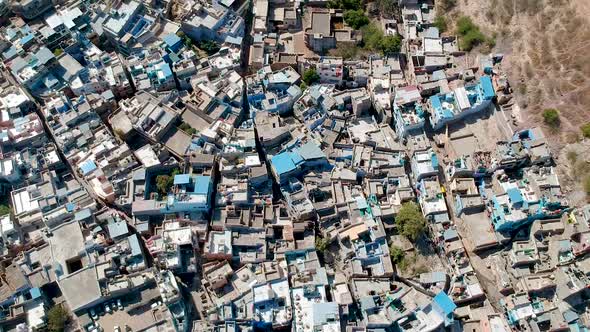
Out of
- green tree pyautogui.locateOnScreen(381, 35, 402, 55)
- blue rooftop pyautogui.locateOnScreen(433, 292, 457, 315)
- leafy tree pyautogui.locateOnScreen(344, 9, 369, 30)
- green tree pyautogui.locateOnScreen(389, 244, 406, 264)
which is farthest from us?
leafy tree pyautogui.locateOnScreen(344, 9, 369, 30)

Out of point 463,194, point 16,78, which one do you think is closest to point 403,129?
point 463,194

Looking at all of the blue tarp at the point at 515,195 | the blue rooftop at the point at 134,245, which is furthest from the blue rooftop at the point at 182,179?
the blue tarp at the point at 515,195

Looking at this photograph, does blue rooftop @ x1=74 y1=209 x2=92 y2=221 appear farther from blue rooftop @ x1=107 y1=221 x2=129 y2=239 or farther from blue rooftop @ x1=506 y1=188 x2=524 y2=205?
blue rooftop @ x1=506 y1=188 x2=524 y2=205

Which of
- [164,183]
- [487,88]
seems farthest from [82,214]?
[487,88]

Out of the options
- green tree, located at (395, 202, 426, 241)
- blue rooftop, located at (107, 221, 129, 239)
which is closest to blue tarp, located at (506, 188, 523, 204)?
green tree, located at (395, 202, 426, 241)

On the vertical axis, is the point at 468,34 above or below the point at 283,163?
above

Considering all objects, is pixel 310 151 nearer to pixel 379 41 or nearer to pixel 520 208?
pixel 379 41

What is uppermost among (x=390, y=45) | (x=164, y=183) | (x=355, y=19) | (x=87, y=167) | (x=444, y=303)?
(x=355, y=19)
